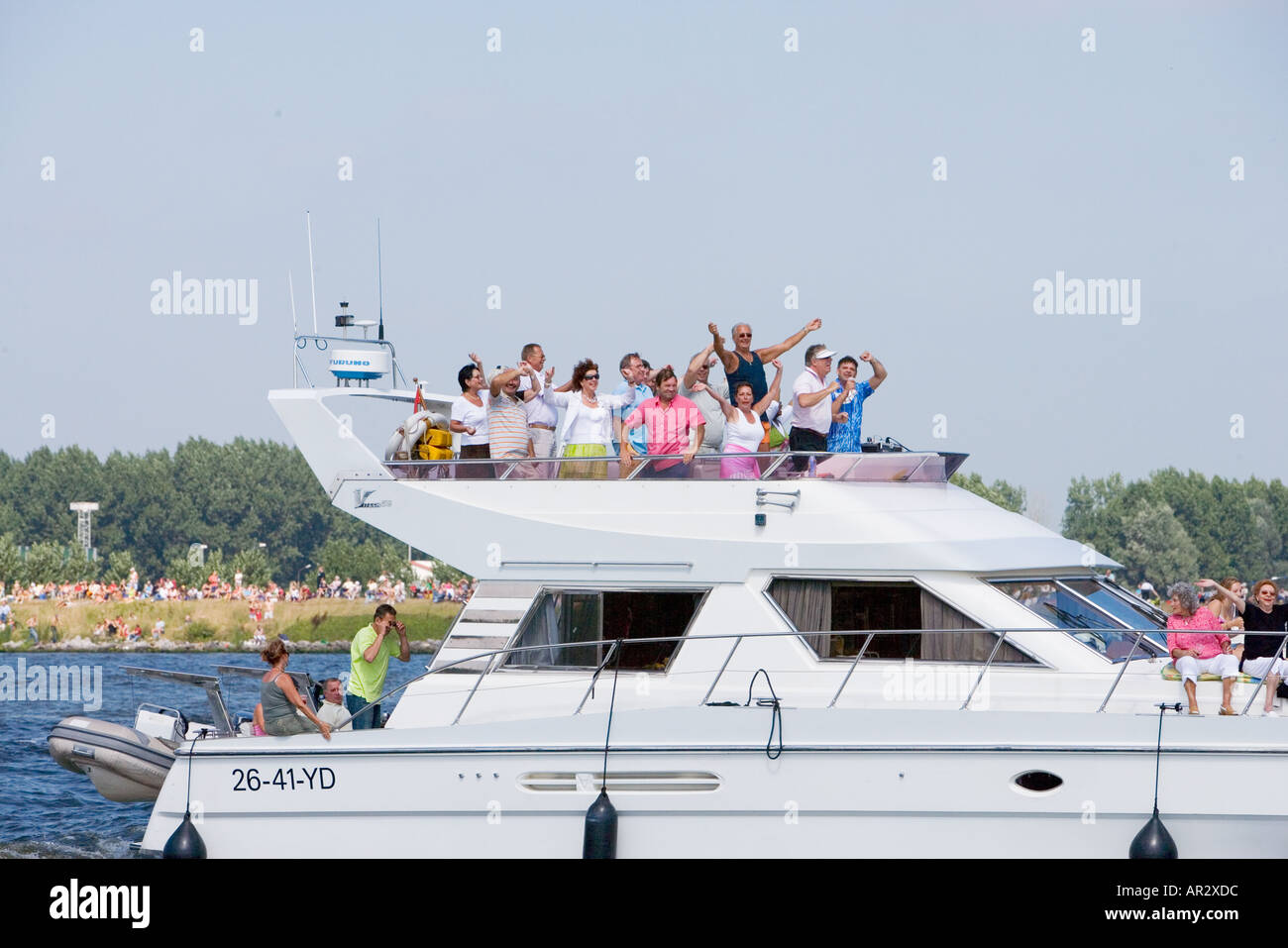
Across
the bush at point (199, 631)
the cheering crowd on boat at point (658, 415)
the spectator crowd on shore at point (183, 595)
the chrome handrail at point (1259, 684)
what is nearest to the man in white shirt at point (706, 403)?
the cheering crowd on boat at point (658, 415)

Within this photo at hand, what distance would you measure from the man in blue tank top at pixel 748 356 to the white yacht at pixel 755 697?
3.01ft

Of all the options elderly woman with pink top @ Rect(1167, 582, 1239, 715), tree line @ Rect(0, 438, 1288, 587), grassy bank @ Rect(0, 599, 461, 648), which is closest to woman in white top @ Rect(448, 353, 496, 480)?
elderly woman with pink top @ Rect(1167, 582, 1239, 715)

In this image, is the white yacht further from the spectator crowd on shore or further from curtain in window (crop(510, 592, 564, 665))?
the spectator crowd on shore

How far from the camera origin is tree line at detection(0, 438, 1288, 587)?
238ft

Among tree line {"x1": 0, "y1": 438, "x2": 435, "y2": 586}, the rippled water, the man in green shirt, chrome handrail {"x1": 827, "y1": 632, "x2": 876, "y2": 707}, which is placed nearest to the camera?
chrome handrail {"x1": 827, "y1": 632, "x2": 876, "y2": 707}

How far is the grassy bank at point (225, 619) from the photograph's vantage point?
5612 cm

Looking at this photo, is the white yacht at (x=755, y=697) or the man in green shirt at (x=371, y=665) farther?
the man in green shirt at (x=371, y=665)

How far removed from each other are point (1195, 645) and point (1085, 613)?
89 centimetres

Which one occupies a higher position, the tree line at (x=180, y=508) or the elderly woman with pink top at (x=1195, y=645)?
the elderly woman with pink top at (x=1195, y=645)

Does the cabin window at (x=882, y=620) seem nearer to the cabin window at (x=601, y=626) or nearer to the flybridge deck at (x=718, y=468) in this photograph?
the cabin window at (x=601, y=626)

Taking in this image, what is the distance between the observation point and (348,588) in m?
62.8

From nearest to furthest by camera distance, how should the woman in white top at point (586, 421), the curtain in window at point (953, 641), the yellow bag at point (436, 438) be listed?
1. the curtain in window at point (953, 641)
2. the woman in white top at point (586, 421)
3. the yellow bag at point (436, 438)
